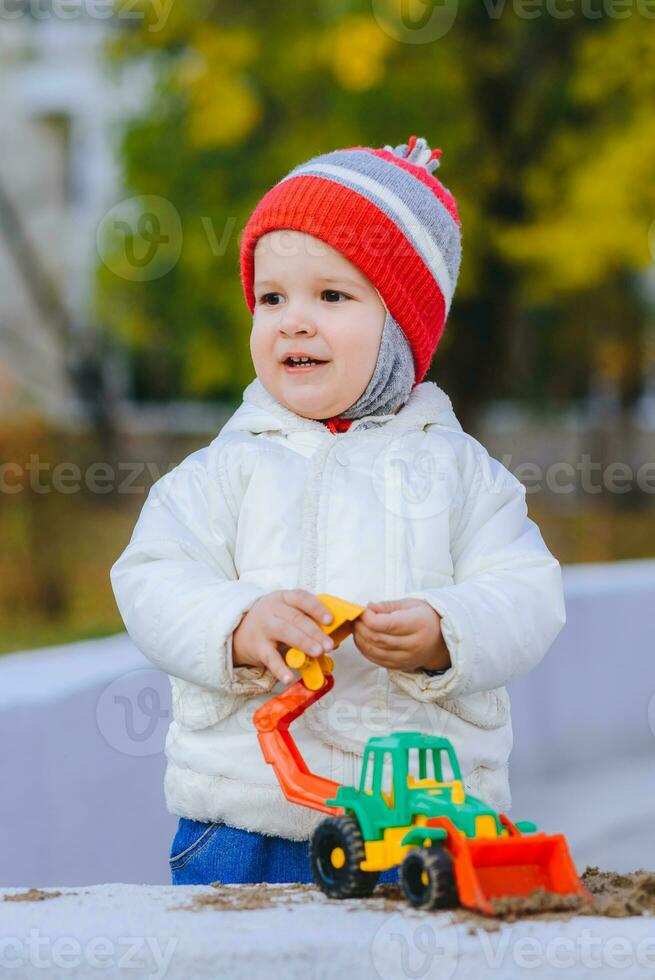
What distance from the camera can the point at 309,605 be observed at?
178 centimetres

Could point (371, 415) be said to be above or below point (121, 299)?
below

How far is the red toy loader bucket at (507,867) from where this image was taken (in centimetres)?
153

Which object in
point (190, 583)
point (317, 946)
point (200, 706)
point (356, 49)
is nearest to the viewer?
point (317, 946)

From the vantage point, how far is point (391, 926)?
151cm

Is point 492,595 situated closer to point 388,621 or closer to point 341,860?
point 388,621

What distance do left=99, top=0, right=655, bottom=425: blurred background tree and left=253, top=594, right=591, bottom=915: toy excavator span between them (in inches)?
306

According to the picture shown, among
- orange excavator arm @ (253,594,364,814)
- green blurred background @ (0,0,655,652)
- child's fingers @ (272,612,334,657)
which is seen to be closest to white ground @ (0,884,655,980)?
orange excavator arm @ (253,594,364,814)

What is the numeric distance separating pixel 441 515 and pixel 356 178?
21.8 inches

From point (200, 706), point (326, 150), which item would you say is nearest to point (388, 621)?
point (200, 706)

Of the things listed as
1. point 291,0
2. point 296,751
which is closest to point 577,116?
point 291,0

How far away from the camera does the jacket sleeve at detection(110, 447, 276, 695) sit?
1923 millimetres

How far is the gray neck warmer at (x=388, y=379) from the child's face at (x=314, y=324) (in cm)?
1

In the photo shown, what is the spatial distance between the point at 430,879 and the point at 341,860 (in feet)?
0.54

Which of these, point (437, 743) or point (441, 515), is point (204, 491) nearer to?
point (441, 515)
